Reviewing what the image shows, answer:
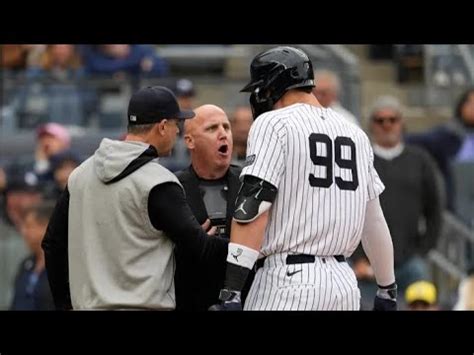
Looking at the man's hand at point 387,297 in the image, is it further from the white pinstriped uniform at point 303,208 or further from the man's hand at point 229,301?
the man's hand at point 229,301

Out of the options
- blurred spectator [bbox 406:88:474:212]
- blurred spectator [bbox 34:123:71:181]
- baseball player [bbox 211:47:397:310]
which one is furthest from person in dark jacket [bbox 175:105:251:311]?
blurred spectator [bbox 406:88:474:212]

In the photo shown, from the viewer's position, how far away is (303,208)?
5.66m

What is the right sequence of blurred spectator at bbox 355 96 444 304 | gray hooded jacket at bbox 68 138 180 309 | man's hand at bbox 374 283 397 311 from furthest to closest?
blurred spectator at bbox 355 96 444 304 → man's hand at bbox 374 283 397 311 → gray hooded jacket at bbox 68 138 180 309

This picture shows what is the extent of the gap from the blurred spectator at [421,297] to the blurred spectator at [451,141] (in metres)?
1.68

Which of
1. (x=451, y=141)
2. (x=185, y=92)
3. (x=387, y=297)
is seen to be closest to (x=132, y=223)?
(x=387, y=297)

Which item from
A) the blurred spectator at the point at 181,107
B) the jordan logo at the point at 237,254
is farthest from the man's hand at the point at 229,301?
the blurred spectator at the point at 181,107

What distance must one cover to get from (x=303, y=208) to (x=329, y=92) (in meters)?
5.16

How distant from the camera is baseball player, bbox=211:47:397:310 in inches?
220

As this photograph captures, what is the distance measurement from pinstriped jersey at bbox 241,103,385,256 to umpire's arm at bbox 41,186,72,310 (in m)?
0.88

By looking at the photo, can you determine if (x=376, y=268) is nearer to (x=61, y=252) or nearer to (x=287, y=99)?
(x=287, y=99)

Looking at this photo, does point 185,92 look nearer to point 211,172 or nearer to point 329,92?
point 329,92

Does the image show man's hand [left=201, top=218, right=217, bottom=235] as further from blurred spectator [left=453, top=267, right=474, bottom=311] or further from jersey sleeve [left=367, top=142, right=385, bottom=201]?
blurred spectator [left=453, top=267, right=474, bottom=311]

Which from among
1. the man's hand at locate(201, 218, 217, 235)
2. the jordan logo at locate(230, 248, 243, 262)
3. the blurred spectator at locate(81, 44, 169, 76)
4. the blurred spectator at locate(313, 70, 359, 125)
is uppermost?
the blurred spectator at locate(81, 44, 169, 76)
